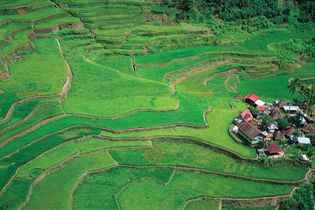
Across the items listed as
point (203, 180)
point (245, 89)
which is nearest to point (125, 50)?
point (245, 89)

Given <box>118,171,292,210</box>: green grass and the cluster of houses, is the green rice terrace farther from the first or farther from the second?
the cluster of houses

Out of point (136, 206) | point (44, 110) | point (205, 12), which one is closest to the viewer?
point (136, 206)

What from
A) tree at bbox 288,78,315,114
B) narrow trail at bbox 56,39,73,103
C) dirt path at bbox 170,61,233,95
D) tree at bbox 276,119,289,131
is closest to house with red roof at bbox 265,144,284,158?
tree at bbox 276,119,289,131

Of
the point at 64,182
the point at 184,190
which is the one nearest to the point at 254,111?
the point at 184,190

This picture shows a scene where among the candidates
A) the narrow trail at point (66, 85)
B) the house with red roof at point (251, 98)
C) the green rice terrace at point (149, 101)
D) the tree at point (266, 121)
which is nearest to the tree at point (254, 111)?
the green rice terrace at point (149, 101)

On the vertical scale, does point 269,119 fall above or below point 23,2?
below

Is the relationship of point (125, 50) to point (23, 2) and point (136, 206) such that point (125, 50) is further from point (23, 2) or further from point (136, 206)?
point (136, 206)

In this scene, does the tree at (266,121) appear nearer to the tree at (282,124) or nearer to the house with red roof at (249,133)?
the tree at (282,124)
